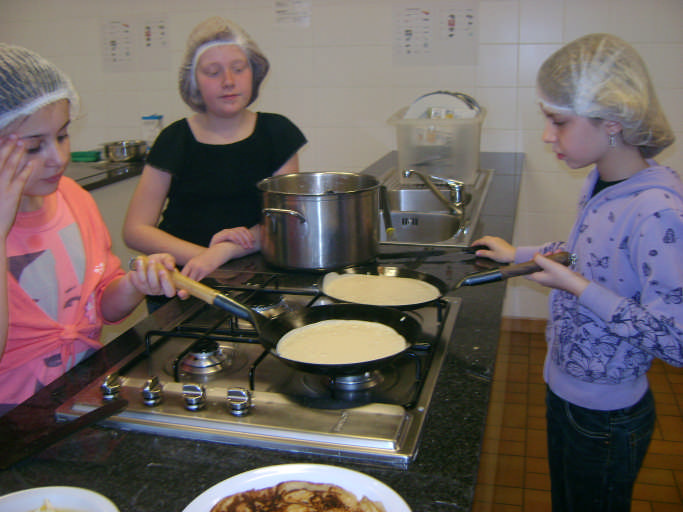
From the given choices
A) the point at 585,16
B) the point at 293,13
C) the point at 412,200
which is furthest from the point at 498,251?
the point at 293,13

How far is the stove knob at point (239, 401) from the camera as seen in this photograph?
840 millimetres

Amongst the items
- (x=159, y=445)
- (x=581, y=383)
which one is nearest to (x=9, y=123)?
(x=159, y=445)

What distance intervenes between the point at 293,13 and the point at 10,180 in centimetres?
232

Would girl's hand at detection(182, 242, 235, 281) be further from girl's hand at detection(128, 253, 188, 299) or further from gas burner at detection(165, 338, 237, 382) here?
gas burner at detection(165, 338, 237, 382)

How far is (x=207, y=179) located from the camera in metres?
1.80

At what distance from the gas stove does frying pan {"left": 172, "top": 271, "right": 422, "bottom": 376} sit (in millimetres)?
27

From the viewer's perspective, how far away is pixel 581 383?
1.21m

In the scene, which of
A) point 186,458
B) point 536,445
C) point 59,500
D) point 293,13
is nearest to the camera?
point 59,500

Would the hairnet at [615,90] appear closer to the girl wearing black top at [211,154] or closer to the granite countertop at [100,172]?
Result: the girl wearing black top at [211,154]

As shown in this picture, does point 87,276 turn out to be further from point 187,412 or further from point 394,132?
point 394,132

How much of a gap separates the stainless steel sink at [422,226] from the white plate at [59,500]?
4.46ft

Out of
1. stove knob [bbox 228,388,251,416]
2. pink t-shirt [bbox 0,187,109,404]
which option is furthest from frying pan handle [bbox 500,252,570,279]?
pink t-shirt [bbox 0,187,109,404]

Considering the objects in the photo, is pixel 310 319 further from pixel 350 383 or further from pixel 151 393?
pixel 151 393

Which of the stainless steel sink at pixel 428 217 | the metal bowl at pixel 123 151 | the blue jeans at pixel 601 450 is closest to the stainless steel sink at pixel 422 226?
the stainless steel sink at pixel 428 217
